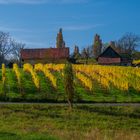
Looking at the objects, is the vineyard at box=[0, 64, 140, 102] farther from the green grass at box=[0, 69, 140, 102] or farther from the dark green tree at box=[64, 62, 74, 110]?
the dark green tree at box=[64, 62, 74, 110]

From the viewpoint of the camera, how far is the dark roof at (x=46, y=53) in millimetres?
80787

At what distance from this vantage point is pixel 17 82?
39344mm

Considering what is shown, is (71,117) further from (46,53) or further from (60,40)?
(60,40)

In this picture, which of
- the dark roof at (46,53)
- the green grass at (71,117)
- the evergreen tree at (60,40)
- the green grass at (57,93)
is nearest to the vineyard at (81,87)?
the green grass at (57,93)

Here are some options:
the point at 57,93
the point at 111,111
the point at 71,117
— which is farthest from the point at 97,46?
the point at 71,117

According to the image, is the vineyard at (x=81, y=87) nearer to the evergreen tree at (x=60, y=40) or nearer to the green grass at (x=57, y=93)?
the green grass at (x=57, y=93)

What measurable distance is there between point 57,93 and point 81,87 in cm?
380

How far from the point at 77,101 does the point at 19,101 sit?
11.9 feet

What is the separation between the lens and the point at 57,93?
33.9 meters

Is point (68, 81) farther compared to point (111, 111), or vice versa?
point (68, 81)

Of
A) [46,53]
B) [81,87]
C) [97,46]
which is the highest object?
[97,46]

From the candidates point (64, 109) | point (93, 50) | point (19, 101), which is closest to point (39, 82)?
point (19, 101)

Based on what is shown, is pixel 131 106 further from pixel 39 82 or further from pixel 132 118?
pixel 39 82

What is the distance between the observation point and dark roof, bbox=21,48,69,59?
80787 mm
